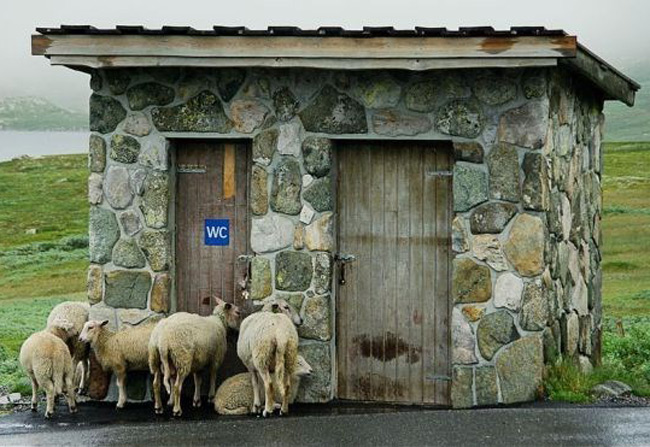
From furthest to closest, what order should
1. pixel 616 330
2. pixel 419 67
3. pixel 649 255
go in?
pixel 649 255, pixel 616 330, pixel 419 67

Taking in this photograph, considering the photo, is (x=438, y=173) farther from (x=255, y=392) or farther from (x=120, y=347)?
(x=120, y=347)

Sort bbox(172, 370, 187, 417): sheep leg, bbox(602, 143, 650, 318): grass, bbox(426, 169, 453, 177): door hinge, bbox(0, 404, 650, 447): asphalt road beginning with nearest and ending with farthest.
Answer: bbox(0, 404, 650, 447): asphalt road, bbox(172, 370, 187, 417): sheep leg, bbox(426, 169, 453, 177): door hinge, bbox(602, 143, 650, 318): grass

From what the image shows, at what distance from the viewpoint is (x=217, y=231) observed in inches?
471

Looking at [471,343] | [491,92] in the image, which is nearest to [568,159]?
[491,92]

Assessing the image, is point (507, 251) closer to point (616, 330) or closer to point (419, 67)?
point (419, 67)

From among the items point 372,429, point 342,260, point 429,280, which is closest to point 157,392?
point 342,260

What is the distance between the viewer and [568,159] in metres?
12.0

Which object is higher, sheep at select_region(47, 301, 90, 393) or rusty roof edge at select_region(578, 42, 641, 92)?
rusty roof edge at select_region(578, 42, 641, 92)

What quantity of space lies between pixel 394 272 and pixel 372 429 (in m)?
2.22

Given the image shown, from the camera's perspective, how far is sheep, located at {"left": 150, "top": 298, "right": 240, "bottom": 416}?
10.9 m

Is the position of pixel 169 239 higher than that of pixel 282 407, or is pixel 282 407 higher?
pixel 169 239

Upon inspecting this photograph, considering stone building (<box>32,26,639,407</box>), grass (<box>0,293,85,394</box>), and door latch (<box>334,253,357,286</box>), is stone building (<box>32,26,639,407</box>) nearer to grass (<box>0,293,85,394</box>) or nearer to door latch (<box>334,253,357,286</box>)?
door latch (<box>334,253,357,286</box>)

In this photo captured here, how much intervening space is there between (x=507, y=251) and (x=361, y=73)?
219cm

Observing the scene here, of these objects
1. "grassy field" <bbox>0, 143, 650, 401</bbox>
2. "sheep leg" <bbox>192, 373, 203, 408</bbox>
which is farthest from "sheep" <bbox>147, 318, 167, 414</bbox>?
"grassy field" <bbox>0, 143, 650, 401</bbox>
